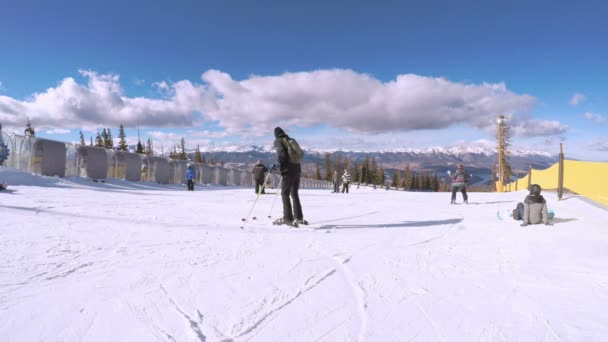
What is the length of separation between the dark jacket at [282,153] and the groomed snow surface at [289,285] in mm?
1395

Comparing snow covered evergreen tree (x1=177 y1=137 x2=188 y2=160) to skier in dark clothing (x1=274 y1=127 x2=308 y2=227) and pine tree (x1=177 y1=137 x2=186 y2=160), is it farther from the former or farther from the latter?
skier in dark clothing (x1=274 y1=127 x2=308 y2=227)

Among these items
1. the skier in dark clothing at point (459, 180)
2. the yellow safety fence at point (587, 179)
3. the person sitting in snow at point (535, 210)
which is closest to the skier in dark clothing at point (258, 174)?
the skier in dark clothing at point (459, 180)

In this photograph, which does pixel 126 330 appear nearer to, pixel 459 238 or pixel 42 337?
pixel 42 337

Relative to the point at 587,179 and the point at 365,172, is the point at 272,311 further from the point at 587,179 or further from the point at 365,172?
the point at 365,172

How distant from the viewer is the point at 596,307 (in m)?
2.77

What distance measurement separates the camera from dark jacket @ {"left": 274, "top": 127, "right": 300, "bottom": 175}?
6.68 m

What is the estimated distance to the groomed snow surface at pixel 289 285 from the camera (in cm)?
229

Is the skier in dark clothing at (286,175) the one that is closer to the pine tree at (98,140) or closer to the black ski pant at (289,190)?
the black ski pant at (289,190)

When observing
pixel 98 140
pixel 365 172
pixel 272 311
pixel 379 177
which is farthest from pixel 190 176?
pixel 379 177

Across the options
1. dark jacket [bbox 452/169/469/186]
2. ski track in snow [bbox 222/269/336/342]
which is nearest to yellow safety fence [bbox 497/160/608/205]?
dark jacket [bbox 452/169/469/186]

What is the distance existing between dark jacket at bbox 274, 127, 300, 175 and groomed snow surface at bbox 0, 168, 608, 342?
1395 mm

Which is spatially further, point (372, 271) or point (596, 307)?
point (372, 271)

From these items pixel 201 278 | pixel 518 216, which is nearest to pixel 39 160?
pixel 201 278

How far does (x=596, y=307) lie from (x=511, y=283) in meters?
0.68
